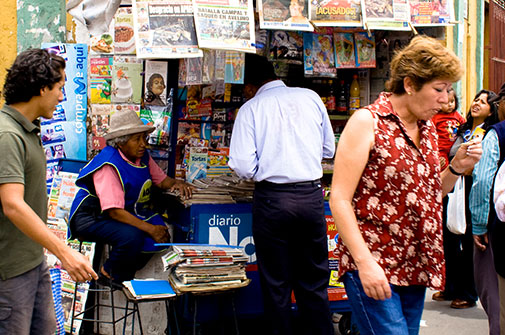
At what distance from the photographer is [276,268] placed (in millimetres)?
3801

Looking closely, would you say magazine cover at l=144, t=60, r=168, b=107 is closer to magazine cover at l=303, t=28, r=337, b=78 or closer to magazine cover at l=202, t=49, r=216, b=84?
magazine cover at l=202, t=49, r=216, b=84

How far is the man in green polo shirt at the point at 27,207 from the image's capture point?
2385 mm

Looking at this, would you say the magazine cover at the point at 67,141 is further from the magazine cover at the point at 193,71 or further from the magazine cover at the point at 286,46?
the magazine cover at the point at 286,46

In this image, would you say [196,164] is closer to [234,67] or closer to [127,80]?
[127,80]

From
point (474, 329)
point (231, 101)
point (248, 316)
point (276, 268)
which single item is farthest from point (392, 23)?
point (474, 329)

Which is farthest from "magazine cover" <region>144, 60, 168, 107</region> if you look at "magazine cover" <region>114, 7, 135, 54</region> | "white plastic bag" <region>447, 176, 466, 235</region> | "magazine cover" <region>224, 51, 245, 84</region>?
"white plastic bag" <region>447, 176, 466, 235</region>

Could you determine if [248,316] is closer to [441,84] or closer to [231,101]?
[231,101]

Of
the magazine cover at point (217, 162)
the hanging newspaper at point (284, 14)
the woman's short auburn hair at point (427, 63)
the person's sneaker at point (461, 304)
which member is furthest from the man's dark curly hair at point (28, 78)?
the person's sneaker at point (461, 304)

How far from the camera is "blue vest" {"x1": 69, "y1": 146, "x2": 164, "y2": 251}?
3.92 metres

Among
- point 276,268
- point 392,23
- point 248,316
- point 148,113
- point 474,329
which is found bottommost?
point 474,329

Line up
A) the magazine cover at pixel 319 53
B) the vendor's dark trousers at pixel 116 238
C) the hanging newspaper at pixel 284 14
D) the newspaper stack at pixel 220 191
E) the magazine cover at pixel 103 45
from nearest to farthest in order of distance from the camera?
the hanging newspaper at pixel 284 14
the vendor's dark trousers at pixel 116 238
the newspaper stack at pixel 220 191
the magazine cover at pixel 319 53
the magazine cover at pixel 103 45

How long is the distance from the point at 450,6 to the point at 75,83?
2885 mm

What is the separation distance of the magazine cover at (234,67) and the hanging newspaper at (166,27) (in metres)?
0.73

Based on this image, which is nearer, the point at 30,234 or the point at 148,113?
the point at 30,234
